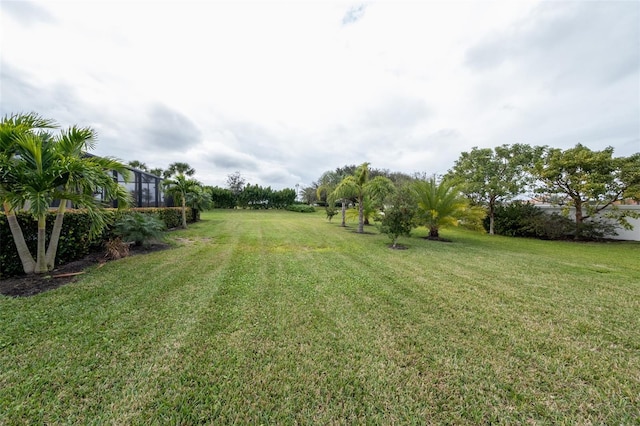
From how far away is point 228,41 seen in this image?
8.05 m

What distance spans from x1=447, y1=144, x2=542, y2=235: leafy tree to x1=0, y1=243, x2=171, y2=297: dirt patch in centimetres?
1452

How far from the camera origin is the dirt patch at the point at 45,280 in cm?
356

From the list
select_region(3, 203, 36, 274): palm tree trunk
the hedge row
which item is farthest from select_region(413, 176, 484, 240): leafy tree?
select_region(3, 203, 36, 274): palm tree trunk

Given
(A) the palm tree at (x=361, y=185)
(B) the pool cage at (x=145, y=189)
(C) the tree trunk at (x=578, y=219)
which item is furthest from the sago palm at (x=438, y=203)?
(B) the pool cage at (x=145, y=189)

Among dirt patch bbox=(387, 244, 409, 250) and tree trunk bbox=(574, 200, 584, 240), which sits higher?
tree trunk bbox=(574, 200, 584, 240)

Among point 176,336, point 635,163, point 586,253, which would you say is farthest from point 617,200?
point 176,336

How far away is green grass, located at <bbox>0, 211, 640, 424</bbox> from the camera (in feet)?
5.62

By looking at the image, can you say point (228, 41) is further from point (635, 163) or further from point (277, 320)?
point (635, 163)

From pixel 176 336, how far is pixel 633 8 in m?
12.9

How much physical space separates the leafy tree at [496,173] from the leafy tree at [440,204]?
9.01ft

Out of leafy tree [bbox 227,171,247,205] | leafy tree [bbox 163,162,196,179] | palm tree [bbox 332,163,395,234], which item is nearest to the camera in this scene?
palm tree [bbox 332,163,395,234]

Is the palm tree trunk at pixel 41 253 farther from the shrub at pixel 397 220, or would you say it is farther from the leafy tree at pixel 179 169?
the leafy tree at pixel 179 169

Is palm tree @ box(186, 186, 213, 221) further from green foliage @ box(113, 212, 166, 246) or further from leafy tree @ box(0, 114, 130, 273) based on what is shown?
leafy tree @ box(0, 114, 130, 273)

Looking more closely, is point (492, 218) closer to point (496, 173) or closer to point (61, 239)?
point (496, 173)
